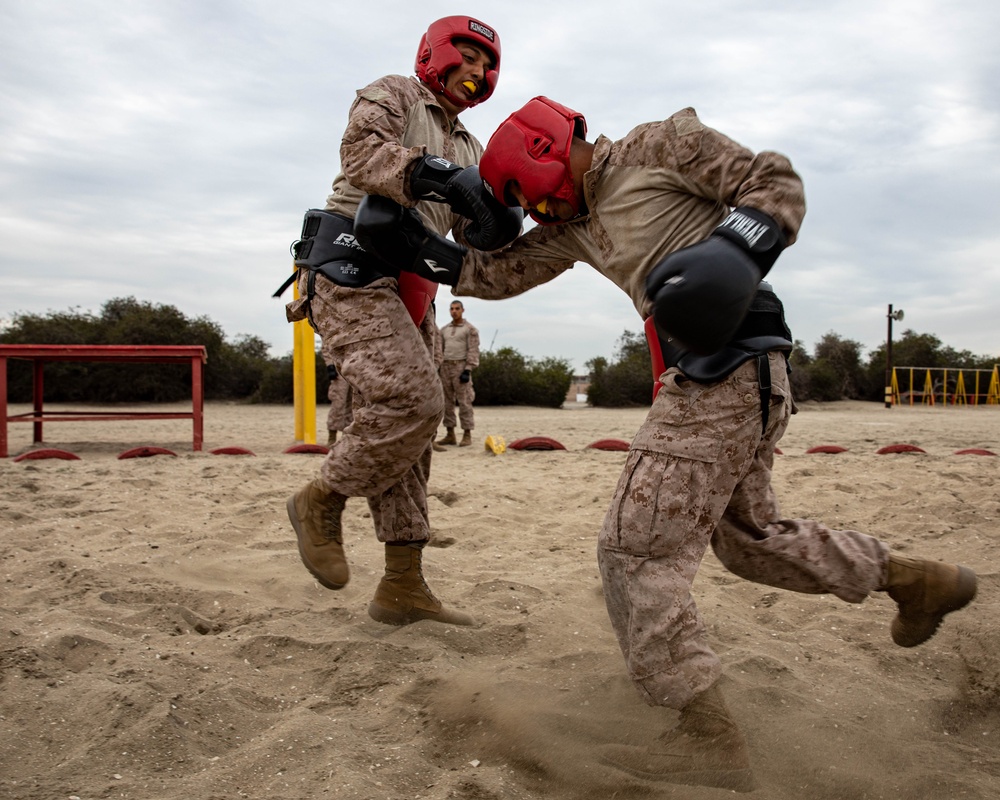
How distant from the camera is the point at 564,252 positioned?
2537 mm

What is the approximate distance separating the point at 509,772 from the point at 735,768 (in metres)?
0.54

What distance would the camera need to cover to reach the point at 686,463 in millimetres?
2025

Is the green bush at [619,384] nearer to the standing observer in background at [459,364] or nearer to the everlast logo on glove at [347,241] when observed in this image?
the standing observer in background at [459,364]

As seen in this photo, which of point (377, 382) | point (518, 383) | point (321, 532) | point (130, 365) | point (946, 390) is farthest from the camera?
point (946, 390)

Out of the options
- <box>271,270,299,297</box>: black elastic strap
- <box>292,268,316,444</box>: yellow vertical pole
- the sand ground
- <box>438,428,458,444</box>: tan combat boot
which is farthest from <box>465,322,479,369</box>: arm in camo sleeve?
<box>271,270,299,297</box>: black elastic strap

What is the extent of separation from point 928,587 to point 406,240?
1.88 m

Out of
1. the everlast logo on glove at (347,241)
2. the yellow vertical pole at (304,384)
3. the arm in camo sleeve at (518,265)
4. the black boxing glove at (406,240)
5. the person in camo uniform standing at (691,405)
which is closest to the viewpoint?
the person in camo uniform standing at (691,405)

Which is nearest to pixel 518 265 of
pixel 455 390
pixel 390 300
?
pixel 390 300

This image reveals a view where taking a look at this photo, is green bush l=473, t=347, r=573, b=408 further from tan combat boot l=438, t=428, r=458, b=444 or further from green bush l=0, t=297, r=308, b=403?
tan combat boot l=438, t=428, r=458, b=444

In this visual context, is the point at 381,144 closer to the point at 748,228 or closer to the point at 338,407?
the point at 748,228

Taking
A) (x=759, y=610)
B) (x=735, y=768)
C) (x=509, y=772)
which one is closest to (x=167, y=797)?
(x=509, y=772)

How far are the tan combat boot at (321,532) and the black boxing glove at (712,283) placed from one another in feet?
4.84

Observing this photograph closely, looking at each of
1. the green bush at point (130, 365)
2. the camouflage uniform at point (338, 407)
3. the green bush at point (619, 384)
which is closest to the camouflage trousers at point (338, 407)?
the camouflage uniform at point (338, 407)

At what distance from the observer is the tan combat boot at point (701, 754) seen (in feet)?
6.39
